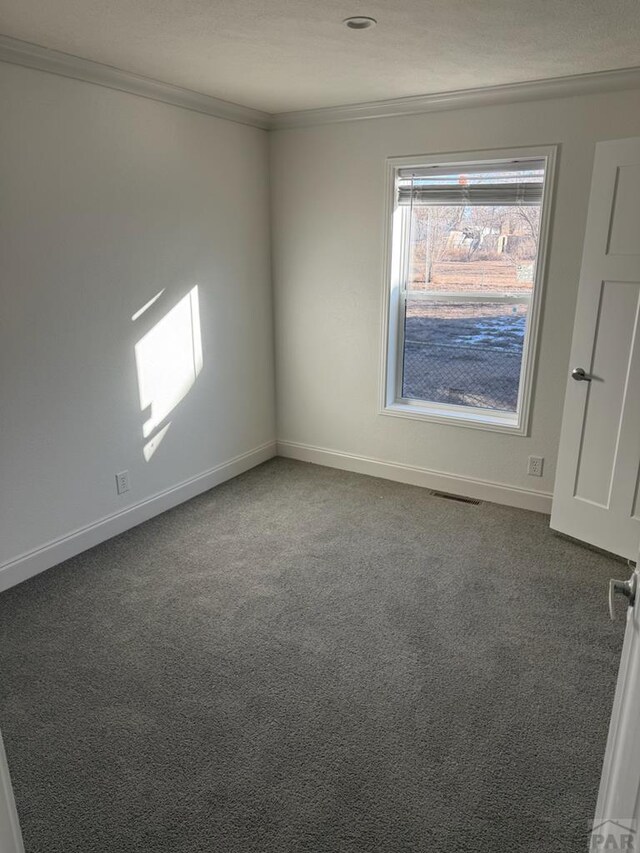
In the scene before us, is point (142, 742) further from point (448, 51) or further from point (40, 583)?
point (448, 51)

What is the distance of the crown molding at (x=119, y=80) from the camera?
99.2 inches

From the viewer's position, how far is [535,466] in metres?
3.68

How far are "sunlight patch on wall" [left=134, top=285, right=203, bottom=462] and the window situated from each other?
1282mm

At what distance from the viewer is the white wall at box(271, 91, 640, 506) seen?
10.6ft

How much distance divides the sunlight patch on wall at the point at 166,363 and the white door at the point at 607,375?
7.29 feet

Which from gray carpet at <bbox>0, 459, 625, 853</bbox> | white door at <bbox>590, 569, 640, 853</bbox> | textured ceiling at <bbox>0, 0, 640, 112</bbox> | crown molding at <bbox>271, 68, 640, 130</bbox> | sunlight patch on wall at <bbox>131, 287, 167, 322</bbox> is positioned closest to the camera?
white door at <bbox>590, 569, 640, 853</bbox>

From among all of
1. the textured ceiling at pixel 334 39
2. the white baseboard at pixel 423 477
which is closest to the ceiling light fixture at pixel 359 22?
the textured ceiling at pixel 334 39

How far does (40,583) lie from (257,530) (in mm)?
1165

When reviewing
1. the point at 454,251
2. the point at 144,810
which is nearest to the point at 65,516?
the point at 144,810

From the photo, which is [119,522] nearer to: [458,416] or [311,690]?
[311,690]

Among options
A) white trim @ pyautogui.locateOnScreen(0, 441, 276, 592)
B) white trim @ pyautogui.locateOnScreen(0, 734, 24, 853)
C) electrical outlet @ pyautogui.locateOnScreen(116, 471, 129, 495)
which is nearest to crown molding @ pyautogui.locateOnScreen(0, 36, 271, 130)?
electrical outlet @ pyautogui.locateOnScreen(116, 471, 129, 495)

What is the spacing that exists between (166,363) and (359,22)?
2.06 metres

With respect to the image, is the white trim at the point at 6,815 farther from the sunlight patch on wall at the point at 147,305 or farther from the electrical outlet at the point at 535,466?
the electrical outlet at the point at 535,466

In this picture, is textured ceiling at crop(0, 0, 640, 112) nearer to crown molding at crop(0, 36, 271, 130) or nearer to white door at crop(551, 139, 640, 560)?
crown molding at crop(0, 36, 271, 130)
